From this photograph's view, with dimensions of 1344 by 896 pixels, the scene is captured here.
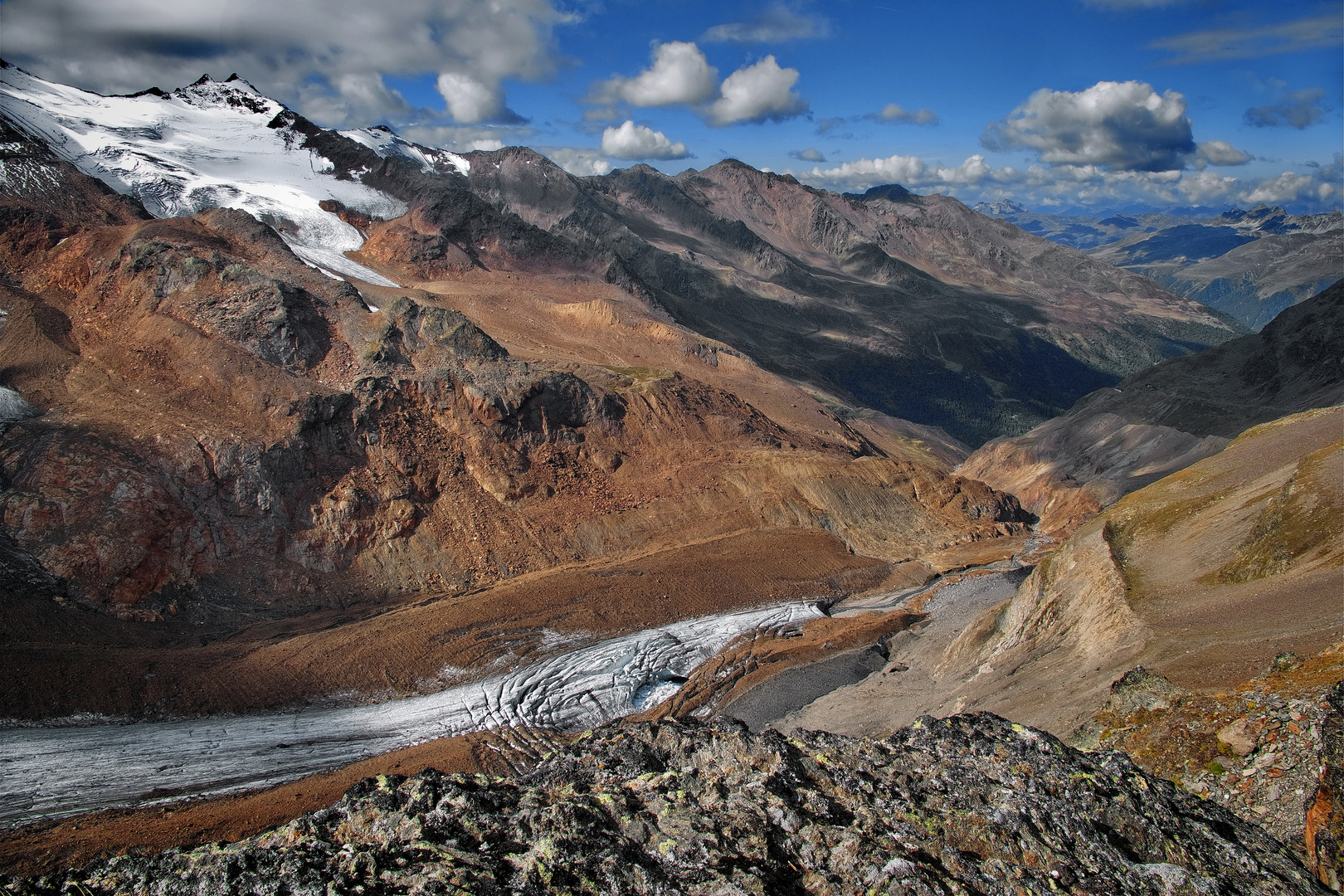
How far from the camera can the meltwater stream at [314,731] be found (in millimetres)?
16625

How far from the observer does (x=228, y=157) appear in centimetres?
5809

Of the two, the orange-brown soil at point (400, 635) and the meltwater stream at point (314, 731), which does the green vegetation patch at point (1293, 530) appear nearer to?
the meltwater stream at point (314, 731)

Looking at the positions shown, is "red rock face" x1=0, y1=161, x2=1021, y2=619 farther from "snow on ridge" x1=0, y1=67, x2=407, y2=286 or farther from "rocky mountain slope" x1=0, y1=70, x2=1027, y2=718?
"snow on ridge" x1=0, y1=67, x2=407, y2=286

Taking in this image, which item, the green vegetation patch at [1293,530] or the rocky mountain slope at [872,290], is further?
the rocky mountain slope at [872,290]

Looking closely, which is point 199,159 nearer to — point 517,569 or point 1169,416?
point 517,569

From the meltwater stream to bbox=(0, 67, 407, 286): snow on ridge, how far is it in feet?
102

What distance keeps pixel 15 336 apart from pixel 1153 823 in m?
35.0

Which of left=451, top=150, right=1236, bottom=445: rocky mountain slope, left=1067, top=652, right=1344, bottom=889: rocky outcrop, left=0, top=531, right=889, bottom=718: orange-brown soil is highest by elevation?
left=451, top=150, right=1236, bottom=445: rocky mountain slope

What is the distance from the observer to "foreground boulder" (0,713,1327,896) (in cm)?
802

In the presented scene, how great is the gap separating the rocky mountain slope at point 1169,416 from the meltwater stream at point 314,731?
25.6m

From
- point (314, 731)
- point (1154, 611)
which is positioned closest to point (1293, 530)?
point (1154, 611)

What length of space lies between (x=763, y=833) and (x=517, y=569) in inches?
816

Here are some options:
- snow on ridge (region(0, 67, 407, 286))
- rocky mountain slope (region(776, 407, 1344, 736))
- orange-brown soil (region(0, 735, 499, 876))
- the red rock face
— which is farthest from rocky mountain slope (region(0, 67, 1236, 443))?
rocky mountain slope (region(776, 407, 1344, 736))

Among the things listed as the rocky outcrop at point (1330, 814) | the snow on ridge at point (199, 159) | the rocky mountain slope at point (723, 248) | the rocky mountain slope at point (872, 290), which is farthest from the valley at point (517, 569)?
the rocky mountain slope at point (872, 290)
